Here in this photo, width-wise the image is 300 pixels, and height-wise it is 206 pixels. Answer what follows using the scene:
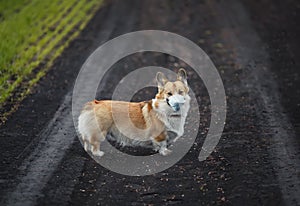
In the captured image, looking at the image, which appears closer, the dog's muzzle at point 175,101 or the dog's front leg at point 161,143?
the dog's muzzle at point 175,101

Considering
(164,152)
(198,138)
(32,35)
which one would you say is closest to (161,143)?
(164,152)

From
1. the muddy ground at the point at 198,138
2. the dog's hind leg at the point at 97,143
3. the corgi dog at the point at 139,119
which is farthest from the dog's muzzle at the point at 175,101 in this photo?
the dog's hind leg at the point at 97,143

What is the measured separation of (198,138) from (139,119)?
4.28 feet

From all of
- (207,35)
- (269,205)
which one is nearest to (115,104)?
(269,205)

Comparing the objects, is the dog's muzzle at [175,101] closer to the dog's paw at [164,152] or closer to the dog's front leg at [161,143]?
the dog's front leg at [161,143]

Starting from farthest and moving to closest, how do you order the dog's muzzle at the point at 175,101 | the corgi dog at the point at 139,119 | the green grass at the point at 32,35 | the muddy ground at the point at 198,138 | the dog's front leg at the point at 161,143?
1. the green grass at the point at 32,35
2. the dog's front leg at the point at 161,143
3. the corgi dog at the point at 139,119
4. the dog's muzzle at the point at 175,101
5. the muddy ground at the point at 198,138

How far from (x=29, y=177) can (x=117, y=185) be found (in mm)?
1303

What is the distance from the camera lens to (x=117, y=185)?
686 centimetres

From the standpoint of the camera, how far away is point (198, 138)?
8.37m

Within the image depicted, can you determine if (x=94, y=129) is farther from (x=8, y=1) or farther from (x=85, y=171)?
(x=8, y=1)

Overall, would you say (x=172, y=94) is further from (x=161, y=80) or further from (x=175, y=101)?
(x=161, y=80)

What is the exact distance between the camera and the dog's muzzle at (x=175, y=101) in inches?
287

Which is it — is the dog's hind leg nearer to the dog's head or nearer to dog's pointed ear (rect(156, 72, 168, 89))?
the dog's head

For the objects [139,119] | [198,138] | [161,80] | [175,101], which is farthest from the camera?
[198,138]
